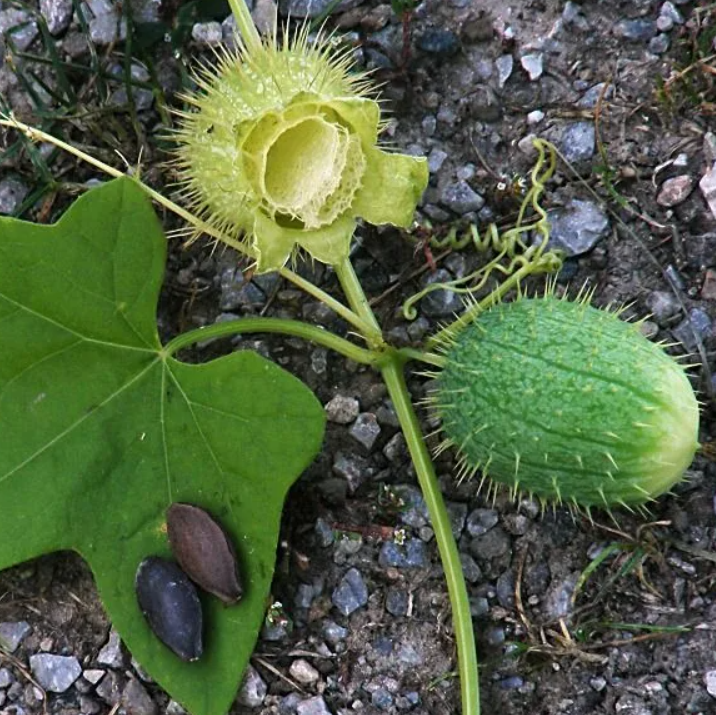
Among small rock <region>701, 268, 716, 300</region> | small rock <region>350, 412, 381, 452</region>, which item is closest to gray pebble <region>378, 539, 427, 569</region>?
small rock <region>350, 412, 381, 452</region>

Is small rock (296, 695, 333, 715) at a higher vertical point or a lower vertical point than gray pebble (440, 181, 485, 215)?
lower

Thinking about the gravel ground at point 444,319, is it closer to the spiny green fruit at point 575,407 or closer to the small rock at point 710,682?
the small rock at point 710,682

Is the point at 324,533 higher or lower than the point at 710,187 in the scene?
lower

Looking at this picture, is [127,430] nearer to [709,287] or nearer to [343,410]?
[343,410]

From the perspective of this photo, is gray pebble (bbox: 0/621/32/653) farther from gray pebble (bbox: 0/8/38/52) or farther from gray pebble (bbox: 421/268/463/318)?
gray pebble (bbox: 0/8/38/52)

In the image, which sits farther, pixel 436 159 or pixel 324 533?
pixel 436 159

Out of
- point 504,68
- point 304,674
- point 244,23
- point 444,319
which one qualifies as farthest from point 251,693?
point 504,68

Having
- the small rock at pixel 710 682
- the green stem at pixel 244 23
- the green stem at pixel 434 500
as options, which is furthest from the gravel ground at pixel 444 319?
the green stem at pixel 244 23
